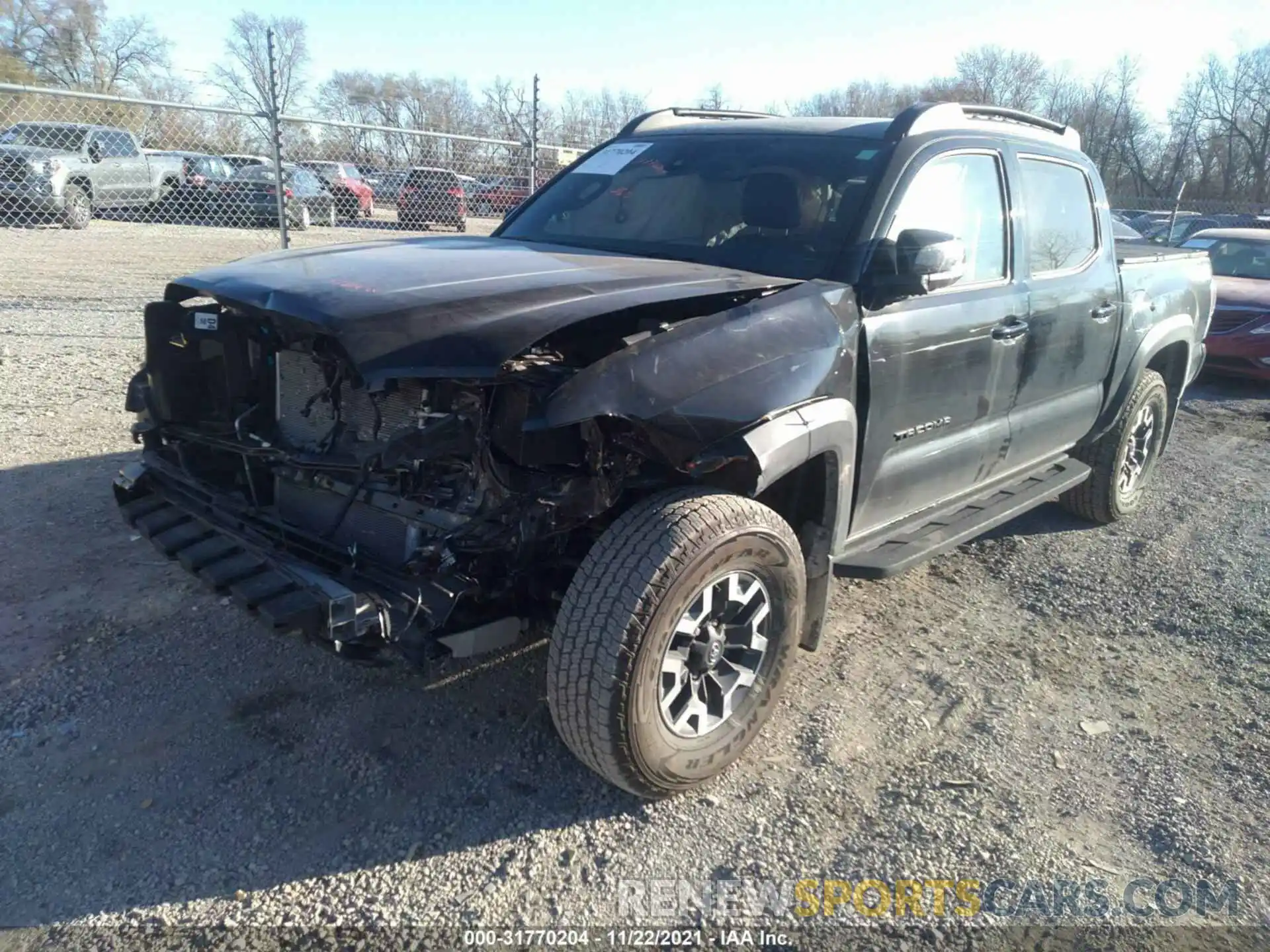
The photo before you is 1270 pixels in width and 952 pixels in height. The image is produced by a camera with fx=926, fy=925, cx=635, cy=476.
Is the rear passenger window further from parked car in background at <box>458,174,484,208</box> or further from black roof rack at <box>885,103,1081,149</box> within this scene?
parked car in background at <box>458,174,484,208</box>

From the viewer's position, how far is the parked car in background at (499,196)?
1089cm

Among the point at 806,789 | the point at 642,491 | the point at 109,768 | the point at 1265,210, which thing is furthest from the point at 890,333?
the point at 1265,210

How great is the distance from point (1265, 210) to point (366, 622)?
3680 centimetres

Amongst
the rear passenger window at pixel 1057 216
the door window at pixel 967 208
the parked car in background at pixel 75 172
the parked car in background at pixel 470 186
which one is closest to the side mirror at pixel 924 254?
the door window at pixel 967 208

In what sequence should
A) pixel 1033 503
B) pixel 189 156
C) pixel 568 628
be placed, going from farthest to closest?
pixel 189 156, pixel 1033 503, pixel 568 628

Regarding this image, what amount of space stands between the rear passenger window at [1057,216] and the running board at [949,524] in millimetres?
1048

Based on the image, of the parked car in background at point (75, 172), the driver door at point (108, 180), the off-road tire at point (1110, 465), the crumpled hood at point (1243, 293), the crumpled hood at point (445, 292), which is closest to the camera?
the crumpled hood at point (445, 292)

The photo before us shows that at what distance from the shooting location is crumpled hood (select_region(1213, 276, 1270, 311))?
9578mm

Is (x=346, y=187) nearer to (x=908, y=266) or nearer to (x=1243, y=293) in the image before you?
(x=1243, y=293)

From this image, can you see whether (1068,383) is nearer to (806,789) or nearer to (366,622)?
(806,789)

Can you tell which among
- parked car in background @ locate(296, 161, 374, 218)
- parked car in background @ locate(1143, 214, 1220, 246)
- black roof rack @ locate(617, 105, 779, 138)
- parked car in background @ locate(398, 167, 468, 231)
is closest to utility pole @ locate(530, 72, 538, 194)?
parked car in background @ locate(398, 167, 468, 231)

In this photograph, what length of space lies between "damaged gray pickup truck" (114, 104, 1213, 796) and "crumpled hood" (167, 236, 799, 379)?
0.5 inches

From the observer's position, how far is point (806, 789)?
2.95m

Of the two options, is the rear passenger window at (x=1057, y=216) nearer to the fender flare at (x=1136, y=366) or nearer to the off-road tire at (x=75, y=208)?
the fender flare at (x=1136, y=366)
